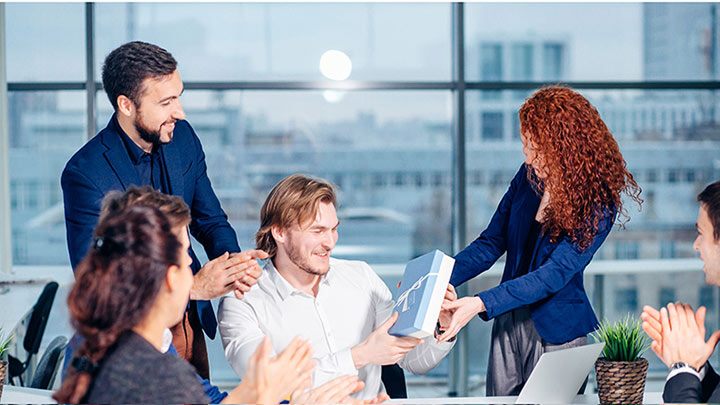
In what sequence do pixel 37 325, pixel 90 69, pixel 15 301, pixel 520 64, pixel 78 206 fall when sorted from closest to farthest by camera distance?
pixel 78 206, pixel 37 325, pixel 15 301, pixel 90 69, pixel 520 64

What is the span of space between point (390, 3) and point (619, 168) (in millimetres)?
2990

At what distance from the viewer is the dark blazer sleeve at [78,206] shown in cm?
187

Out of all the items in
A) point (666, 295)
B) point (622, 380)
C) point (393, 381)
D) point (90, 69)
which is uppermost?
point (90, 69)

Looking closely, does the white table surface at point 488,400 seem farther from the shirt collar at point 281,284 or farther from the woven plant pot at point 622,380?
the shirt collar at point 281,284

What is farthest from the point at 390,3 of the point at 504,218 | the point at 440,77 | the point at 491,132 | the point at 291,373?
the point at 291,373

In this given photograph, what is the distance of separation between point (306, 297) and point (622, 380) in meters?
0.90

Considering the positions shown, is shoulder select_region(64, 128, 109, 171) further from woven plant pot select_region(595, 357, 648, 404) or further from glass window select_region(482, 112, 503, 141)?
glass window select_region(482, 112, 503, 141)

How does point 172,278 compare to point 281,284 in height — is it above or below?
above

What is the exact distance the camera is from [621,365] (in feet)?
5.70

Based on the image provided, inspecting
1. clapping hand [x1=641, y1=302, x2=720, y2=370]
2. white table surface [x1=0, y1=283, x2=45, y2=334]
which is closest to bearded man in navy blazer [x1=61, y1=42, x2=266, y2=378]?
clapping hand [x1=641, y1=302, x2=720, y2=370]

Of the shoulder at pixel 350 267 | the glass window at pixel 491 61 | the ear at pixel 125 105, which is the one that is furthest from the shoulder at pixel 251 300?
the glass window at pixel 491 61

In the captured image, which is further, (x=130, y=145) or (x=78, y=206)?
(x=130, y=145)

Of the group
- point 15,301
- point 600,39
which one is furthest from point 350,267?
point 600,39

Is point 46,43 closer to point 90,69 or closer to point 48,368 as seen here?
point 90,69
